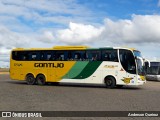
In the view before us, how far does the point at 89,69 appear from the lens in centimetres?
2578

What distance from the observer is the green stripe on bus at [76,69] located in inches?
1020

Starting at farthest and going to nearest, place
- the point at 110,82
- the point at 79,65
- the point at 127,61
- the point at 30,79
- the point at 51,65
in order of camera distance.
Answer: the point at 30,79 → the point at 51,65 → the point at 79,65 → the point at 110,82 → the point at 127,61

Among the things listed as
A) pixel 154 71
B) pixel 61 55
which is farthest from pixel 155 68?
pixel 61 55

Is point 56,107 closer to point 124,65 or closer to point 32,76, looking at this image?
point 124,65

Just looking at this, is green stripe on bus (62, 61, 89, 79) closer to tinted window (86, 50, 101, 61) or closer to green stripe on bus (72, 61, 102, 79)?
green stripe on bus (72, 61, 102, 79)

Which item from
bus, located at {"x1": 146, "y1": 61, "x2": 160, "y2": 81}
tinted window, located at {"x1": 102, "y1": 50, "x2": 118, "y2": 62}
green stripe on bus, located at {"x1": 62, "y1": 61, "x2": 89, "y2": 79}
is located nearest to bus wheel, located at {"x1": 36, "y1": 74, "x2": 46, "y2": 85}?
green stripe on bus, located at {"x1": 62, "y1": 61, "x2": 89, "y2": 79}

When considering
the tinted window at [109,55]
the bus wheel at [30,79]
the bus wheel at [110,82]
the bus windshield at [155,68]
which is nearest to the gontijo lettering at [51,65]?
the bus wheel at [30,79]

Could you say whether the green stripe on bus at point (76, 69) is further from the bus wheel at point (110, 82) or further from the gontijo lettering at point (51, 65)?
the bus wheel at point (110, 82)

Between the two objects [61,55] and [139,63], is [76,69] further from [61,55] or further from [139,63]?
[139,63]

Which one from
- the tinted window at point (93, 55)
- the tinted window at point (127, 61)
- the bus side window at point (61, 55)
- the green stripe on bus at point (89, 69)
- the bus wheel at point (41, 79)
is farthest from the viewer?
the bus wheel at point (41, 79)

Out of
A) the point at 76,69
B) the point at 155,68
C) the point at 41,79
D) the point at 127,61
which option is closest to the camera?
the point at 127,61

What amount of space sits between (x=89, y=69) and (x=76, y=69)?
Result: 41.3 inches

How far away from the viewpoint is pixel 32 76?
28469 millimetres

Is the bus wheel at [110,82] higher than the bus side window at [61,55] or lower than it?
lower
